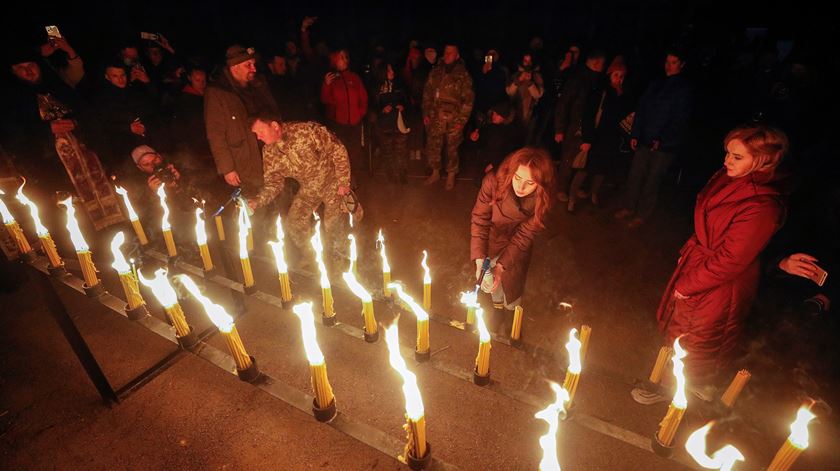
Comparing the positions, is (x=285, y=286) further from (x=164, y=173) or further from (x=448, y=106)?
(x=448, y=106)

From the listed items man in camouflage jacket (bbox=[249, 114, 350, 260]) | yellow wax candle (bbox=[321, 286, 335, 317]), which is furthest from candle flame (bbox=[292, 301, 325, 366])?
man in camouflage jacket (bbox=[249, 114, 350, 260])

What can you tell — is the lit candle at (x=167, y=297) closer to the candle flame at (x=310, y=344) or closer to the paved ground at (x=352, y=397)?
the candle flame at (x=310, y=344)

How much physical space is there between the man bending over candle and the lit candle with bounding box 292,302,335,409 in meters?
2.68

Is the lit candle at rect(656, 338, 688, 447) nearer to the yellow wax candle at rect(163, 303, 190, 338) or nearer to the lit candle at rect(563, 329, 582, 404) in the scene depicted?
the lit candle at rect(563, 329, 582, 404)

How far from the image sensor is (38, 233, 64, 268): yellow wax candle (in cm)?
286

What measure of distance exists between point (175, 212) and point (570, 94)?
6.18 meters

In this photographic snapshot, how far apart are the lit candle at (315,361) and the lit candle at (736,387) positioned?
2132 mm

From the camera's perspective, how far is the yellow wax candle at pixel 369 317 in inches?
92.7

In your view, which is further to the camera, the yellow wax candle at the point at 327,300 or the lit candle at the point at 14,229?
the lit candle at the point at 14,229

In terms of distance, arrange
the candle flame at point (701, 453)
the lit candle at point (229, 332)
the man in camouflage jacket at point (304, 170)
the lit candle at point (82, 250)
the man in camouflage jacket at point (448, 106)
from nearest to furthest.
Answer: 1. the candle flame at point (701, 453)
2. the lit candle at point (229, 332)
3. the lit candle at point (82, 250)
4. the man in camouflage jacket at point (304, 170)
5. the man in camouflage jacket at point (448, 106)

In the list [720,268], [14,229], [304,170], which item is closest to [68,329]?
[14,229]

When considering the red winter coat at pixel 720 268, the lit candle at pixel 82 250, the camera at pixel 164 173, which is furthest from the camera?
the camera at pixel 164 173

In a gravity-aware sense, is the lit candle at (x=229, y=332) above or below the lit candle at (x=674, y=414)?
above

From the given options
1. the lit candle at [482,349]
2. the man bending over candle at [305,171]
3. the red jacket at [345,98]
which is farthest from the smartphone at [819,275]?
the red jacket at [345,98]
